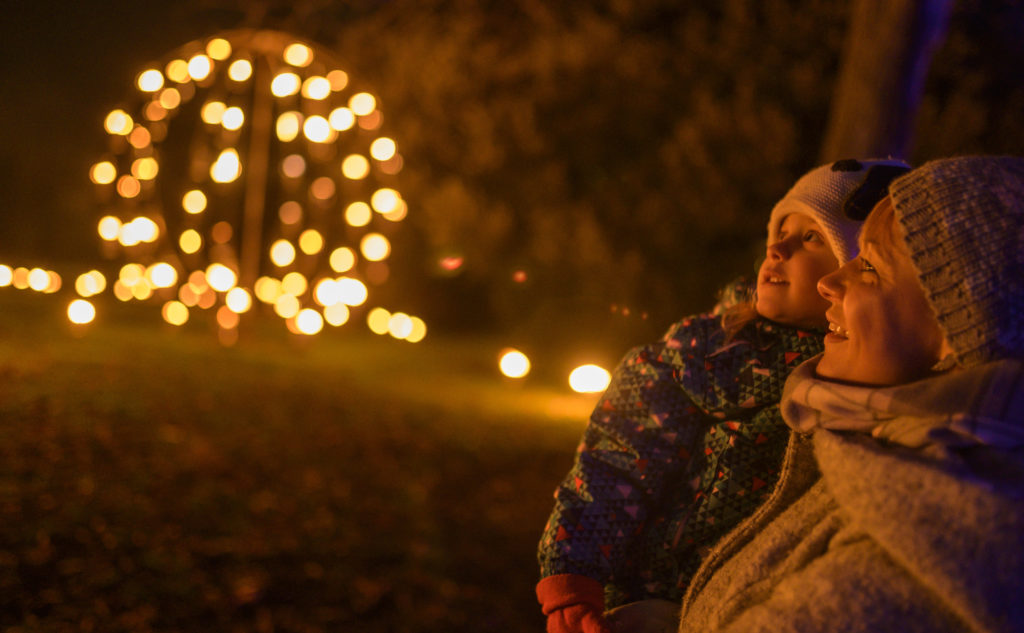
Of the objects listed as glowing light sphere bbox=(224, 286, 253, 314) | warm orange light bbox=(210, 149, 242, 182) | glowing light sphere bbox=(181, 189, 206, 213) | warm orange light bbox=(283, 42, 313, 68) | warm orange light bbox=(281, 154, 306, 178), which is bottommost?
glowing light sphere bbox=(224, 286, 253, 314)

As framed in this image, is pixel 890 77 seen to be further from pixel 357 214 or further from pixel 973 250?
pixel 357 214

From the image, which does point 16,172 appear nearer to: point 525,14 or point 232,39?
point 232,39

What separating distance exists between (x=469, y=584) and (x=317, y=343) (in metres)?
7.04

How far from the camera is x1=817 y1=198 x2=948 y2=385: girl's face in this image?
1188 millimetres

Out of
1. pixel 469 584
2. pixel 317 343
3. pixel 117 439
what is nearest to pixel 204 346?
pixel 317 343

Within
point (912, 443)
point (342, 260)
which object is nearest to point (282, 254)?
point (342, 260)

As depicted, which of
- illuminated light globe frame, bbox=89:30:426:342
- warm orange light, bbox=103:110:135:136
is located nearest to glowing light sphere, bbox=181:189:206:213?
illuminated light globe frame, bbox=89:30:426:342

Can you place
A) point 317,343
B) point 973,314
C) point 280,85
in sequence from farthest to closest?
point 317,343
point 280,85
point 973,314

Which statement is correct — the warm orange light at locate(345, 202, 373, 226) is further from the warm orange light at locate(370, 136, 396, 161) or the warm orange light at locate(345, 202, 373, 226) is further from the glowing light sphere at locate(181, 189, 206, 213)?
the glowing light sphere at locate(181, 189, 206, 213)

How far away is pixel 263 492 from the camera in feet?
16.2

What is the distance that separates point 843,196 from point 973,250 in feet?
2.04

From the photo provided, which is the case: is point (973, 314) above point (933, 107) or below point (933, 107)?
below

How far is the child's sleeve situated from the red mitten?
0.07 feet

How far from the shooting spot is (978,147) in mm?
6266
